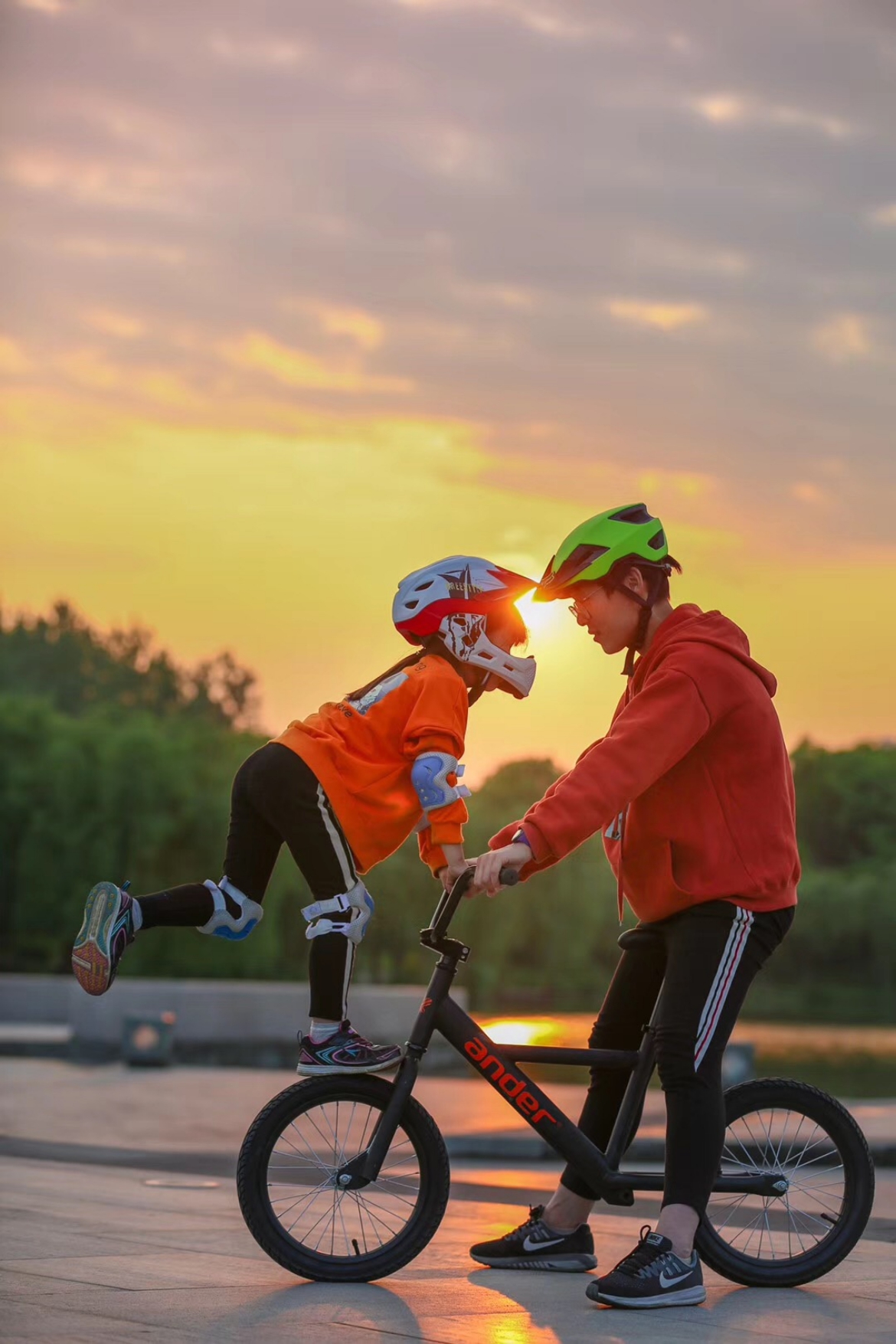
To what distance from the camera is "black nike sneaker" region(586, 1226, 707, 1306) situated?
4.86 m

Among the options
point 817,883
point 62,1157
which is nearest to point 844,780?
point 817,883

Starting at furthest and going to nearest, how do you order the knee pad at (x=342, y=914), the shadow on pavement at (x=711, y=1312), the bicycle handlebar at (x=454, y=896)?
the knee pad at (x=342, y=914) → the bicycle handlebar at (x=454, y=896) → the shadow on pavement at (x=711, y=1312)

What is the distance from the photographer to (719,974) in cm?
516

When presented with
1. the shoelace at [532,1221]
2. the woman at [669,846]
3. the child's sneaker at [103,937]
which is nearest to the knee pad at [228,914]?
the child's sneaker at [103,937]

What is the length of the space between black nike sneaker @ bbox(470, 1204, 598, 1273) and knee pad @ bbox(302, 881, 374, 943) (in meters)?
1.03

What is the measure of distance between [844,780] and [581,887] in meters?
66.6

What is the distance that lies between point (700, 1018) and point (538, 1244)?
0.95 meters

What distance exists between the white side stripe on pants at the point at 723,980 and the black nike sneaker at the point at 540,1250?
31.9 inches

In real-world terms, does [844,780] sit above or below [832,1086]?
above

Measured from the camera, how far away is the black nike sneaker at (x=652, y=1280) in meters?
4.86

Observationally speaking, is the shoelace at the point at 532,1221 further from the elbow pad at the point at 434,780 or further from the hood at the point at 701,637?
the hood at the point at 701,637

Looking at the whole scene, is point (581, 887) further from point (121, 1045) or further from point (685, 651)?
point (685, 651)

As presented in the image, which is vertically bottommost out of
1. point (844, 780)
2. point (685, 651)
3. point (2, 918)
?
point (2, 918)

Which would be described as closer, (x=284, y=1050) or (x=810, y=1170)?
(x=810, y=1170)
